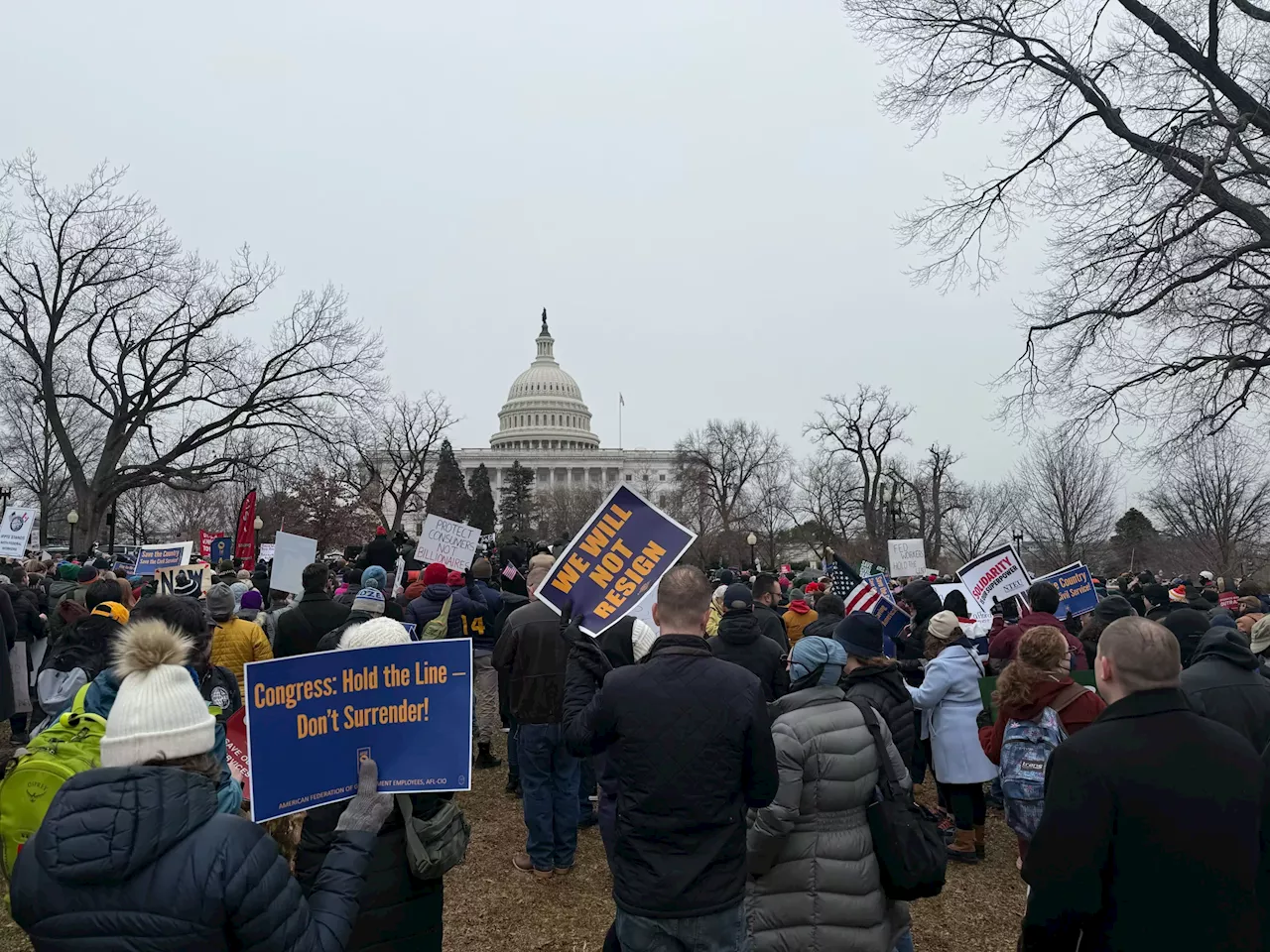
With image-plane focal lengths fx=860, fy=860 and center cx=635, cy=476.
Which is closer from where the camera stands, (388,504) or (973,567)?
(973,567)

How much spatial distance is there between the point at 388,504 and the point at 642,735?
97.3 m

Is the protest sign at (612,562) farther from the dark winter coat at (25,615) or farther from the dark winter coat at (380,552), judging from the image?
the dark winter coat at (380,552)

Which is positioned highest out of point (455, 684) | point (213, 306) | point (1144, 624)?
point (213, 306)

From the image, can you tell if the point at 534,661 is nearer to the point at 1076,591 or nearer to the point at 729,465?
the point at 1076,591

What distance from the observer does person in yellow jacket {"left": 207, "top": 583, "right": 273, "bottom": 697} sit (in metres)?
6.61

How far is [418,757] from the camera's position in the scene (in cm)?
297

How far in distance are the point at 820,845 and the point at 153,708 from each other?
8.27 ft

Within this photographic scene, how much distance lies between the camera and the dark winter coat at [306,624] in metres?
7.47

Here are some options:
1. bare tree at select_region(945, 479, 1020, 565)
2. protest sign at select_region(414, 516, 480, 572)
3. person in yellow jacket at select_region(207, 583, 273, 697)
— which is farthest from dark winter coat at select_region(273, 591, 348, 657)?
bare tree at select_region(945, 479, 1020, 565)

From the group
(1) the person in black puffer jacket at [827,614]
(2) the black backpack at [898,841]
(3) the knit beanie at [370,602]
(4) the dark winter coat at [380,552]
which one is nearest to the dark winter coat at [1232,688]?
(2) the black backpack at [898,841]

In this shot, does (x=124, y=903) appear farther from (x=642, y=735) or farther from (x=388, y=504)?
(x=388, y=504)

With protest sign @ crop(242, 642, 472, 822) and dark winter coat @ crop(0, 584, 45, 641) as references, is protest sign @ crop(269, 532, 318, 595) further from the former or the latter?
protest sign @ crop(242, 642, 472, 822)

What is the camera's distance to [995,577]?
10047mm

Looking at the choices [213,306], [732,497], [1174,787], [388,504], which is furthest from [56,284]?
[388,504]
